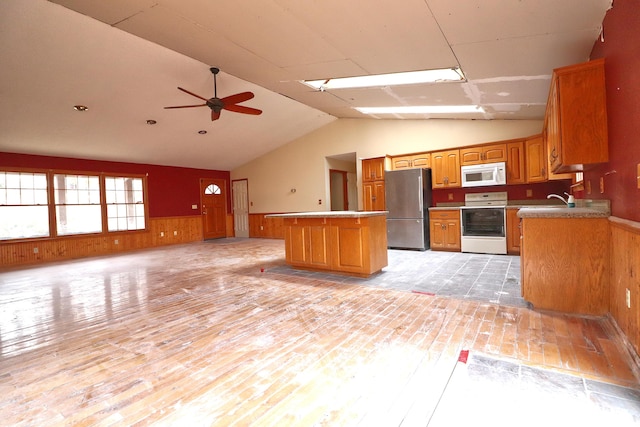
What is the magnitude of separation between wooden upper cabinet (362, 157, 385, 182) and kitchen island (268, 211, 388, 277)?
2.93 m

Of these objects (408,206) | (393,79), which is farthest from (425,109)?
(408,206)

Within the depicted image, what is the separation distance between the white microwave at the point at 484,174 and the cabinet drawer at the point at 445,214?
0.61m

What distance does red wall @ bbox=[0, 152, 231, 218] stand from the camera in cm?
694

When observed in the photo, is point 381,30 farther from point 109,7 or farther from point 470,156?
point 470,156

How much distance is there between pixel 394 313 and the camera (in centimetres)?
286

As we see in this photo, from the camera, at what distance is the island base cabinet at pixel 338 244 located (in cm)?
420

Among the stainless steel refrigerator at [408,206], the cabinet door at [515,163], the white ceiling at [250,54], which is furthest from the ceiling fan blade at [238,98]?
the cabinet door at [515,163]

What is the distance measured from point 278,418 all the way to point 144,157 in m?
8.60

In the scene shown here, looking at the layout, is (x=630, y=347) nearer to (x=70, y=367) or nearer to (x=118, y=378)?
(x=118, y=378)

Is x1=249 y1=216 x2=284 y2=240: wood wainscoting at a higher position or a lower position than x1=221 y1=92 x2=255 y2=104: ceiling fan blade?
lower

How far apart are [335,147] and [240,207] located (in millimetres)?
4330

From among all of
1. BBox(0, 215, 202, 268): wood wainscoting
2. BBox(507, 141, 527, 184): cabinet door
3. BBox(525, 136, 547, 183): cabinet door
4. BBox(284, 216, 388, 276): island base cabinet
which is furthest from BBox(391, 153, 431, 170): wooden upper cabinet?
BBox(0, 215, 202, 268): wood wainscoting

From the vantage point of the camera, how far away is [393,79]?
438cm

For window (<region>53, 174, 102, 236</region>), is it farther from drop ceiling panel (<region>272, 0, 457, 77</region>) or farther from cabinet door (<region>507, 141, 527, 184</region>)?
cabinet door (<region>507, 141, 527, 184</region>)
